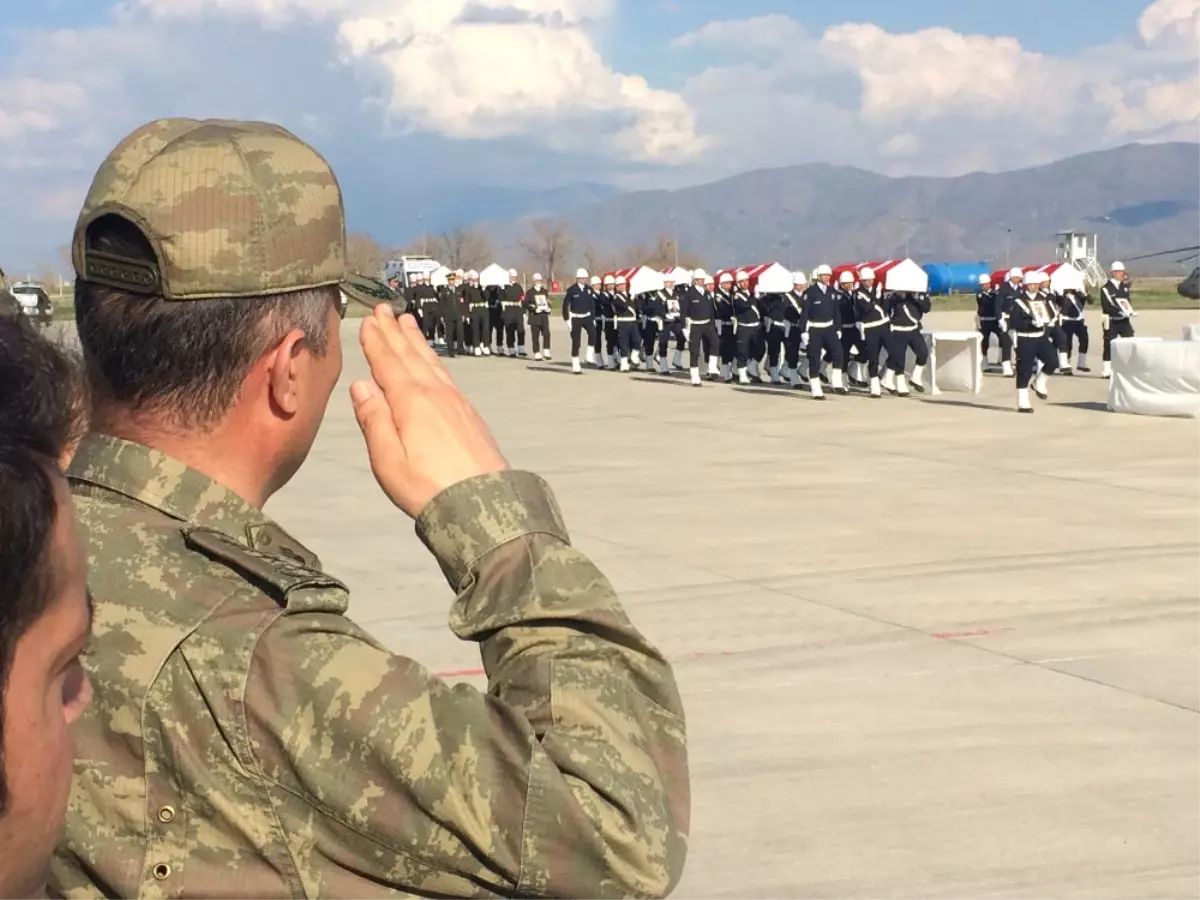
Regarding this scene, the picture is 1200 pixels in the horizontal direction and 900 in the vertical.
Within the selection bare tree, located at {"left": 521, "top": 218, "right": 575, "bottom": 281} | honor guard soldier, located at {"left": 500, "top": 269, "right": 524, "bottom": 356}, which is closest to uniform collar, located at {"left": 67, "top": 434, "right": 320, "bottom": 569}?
honor guard soldier, located at {"left": 500, "top": 269, "right": 524, "bottom": 356}

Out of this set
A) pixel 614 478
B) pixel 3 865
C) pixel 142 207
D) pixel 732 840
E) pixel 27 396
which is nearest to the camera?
pixel 3 865

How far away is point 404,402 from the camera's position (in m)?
1.56

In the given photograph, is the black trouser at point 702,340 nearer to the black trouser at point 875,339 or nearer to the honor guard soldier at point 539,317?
the black trouser at point 875,339

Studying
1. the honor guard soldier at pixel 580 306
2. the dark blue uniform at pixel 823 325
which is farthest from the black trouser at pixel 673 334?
the dark blue uniform at pixel 823 325

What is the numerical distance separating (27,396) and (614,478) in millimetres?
12154

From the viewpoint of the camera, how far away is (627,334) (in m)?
29.0

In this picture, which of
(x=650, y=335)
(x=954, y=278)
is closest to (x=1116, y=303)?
(x=650, y=335)

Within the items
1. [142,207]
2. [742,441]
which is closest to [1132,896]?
[142,207]

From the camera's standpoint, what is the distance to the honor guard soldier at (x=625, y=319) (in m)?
29.0

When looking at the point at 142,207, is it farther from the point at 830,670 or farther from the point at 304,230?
the point at 830,670

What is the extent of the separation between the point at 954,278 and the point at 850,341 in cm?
5018

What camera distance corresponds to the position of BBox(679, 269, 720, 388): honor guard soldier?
82.0 feet

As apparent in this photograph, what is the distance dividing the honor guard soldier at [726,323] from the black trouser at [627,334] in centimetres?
250

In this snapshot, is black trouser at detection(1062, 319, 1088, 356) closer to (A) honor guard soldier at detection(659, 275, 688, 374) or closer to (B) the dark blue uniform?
(B) the dark blue uniform
